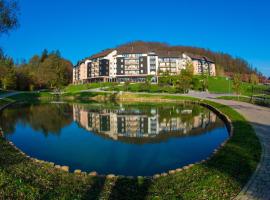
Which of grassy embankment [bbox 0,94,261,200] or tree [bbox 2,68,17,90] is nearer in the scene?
grassy embankment [bbox 0,94,261,200]

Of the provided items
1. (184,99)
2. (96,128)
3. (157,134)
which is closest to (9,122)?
(96,128)

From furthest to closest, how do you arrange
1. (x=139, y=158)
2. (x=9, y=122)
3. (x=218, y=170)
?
(x=9, y=122) < (x=139, y=158) < (x=218, y=170)

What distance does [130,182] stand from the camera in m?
10.8

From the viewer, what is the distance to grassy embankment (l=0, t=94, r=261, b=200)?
938 centimetres

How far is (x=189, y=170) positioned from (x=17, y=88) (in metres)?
99.3

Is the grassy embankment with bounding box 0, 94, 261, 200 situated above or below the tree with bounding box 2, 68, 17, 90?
below

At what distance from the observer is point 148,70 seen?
13125cm

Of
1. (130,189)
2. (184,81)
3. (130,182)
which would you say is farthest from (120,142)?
(184,81)

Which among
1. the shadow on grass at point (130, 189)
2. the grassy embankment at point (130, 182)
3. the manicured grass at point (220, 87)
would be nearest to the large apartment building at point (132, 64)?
the manicured grass at point (220, 87)

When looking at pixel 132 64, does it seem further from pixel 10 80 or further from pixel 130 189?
pixel 130 189

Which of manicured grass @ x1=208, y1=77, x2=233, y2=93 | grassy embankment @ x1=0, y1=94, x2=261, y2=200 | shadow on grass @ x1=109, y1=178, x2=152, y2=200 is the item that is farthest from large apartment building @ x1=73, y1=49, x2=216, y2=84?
shadow on grass @ x1=109, y1=178, x2=152, y2=200

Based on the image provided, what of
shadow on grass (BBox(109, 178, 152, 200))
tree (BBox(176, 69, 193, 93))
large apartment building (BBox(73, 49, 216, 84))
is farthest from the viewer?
→ large apartment building (BBox(73, 49, 216, 84))

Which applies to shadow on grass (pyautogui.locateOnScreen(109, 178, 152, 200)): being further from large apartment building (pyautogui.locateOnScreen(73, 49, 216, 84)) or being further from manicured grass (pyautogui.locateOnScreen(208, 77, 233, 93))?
large apartment building (pyautogui.locateOnScreen(73, 49, 216, 84))

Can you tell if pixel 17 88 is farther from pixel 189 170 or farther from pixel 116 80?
pixel 189 170
